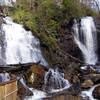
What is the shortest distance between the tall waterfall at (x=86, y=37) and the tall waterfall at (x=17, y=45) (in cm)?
447

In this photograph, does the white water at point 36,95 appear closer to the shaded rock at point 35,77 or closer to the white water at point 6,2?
the shaded rock at point 35,77

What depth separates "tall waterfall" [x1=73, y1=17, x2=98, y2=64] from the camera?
66.6 ft

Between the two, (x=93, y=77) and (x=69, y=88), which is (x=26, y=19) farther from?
(x=69, y=88)

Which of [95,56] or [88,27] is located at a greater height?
[88,27]

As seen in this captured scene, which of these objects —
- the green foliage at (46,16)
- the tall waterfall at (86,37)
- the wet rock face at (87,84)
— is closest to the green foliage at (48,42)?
the green foliage at (46,16)

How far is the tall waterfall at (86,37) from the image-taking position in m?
20.3

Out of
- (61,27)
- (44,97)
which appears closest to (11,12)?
(61,27)

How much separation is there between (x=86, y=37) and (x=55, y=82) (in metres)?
8.56

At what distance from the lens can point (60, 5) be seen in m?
23.6

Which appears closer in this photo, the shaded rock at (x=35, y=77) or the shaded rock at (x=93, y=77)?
the shaded rock at (x=35, y=77)

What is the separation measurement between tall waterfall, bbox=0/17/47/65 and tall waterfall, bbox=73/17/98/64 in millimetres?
4473

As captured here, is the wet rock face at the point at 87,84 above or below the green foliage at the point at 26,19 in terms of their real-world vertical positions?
below

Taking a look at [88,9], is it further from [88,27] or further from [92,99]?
[92,99]

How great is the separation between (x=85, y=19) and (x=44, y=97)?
40.7 feet
